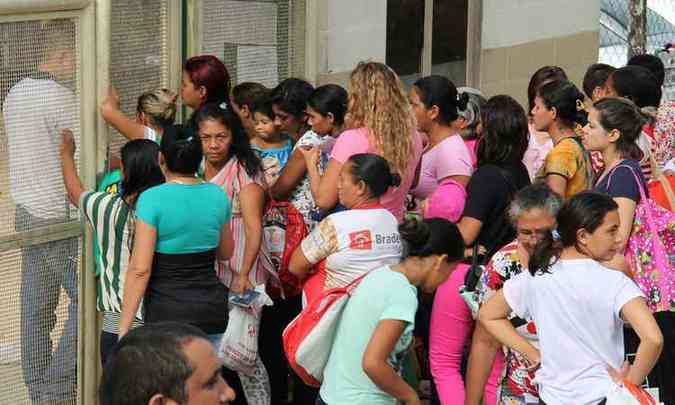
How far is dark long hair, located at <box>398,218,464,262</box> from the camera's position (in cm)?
577

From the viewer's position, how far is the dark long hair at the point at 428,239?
5.77m

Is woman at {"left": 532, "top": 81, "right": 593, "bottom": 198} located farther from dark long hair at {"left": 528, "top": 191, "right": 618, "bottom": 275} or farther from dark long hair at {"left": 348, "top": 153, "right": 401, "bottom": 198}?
dark long hair at {"left": 528, "top": 191, "right": 618, "bottom": 275}

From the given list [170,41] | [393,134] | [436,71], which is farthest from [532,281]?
[436,71]

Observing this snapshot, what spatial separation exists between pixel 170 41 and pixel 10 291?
5.82 feet

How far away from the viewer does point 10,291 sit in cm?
670

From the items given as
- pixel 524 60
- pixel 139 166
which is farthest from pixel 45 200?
pixel 524 60

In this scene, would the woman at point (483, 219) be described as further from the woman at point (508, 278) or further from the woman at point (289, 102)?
the woman at point (289, 102)

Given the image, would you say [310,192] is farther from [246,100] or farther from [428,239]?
[428,239]

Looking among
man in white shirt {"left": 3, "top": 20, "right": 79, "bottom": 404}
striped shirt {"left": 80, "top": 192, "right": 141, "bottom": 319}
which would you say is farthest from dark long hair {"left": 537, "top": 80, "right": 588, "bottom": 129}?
man in white shirt {"left": 3, "top": 20, "right": 79, "bottom": 404}

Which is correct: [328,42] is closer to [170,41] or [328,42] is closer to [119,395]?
[170,41]

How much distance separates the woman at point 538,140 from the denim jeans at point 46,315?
8.81 feet

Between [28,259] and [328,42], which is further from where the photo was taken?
[328,42]

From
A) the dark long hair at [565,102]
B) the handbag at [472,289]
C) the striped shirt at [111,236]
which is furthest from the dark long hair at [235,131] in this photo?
the dark long hair at [565,102]

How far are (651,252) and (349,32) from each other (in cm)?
309
